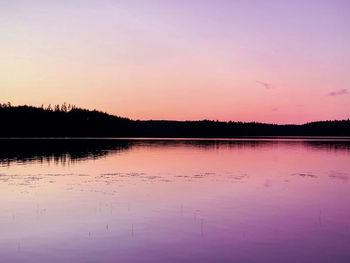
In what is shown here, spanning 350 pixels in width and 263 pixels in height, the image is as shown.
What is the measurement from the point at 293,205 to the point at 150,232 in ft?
36.3

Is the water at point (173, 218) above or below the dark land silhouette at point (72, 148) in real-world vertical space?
below

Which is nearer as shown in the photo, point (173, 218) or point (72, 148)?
point (173, 218)

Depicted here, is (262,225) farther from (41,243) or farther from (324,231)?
(41,243)

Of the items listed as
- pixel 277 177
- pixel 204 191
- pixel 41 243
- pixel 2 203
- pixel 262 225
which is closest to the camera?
pixel 41 243

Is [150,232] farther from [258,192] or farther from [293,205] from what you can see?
[258,192]

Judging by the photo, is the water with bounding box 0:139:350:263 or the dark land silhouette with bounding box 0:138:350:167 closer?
the water with bounding box 0:139:350:263

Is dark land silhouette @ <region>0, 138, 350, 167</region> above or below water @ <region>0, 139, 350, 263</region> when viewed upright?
above

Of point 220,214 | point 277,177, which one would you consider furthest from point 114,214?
point 277,177

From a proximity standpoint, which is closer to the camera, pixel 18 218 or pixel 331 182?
pixel 18 218

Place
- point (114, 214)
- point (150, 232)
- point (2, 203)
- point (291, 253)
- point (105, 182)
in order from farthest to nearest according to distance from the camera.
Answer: point (105, 182), point (2, 203), point (114, 214), point (150, 232), point (291, 253)

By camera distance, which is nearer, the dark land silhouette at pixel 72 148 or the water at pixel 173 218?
the water at pixel 173 218

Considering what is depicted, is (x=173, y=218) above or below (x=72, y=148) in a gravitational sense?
below

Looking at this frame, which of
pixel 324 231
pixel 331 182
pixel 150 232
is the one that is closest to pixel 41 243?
pixel 150 232

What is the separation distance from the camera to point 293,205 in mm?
25672
